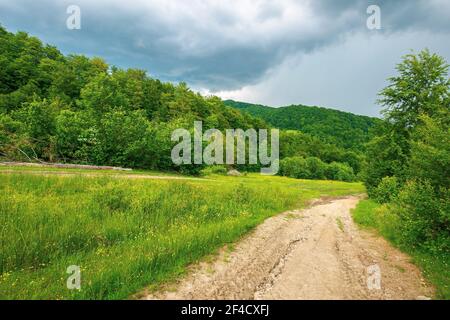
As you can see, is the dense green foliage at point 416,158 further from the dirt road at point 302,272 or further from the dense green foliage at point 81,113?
the dense green foliage at point 81,113

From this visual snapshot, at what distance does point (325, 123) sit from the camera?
157m

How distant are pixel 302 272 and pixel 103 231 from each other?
6.92m

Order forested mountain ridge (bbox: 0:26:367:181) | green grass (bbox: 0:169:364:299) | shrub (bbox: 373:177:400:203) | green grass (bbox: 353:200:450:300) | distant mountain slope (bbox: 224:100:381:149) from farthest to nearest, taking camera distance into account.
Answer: distant mountain slope (bbox: 224:100:381:149) < forested mountain ridge (bbox: 0:26:367:181) < shrub (bbox: 373:177:400:203) < green grass (bbox: 353:200:450:300) < green grass (bbox: 0:169:364:299)

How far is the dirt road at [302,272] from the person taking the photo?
18.5ft

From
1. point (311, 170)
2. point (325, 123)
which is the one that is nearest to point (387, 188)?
point (311, 170)

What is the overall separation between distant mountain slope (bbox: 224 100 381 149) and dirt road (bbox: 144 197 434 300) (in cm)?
13469

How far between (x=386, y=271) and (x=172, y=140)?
26366 millimetres

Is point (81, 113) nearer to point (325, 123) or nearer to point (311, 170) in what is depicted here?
point (311, 170)

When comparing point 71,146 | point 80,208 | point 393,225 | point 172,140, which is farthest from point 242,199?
point 71,146

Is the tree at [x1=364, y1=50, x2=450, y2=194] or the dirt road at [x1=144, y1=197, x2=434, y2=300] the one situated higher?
the tree at [x1=364, y1=50, x2=450, y2=194]

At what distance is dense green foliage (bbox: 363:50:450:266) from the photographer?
29.5 ft

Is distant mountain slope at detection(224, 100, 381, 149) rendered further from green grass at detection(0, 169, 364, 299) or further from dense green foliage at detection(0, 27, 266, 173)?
green grass at detection(0, 169, 364, 299)

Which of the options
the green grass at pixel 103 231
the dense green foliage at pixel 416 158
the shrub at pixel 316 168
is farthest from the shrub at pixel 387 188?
the shrub at pixel 316 168

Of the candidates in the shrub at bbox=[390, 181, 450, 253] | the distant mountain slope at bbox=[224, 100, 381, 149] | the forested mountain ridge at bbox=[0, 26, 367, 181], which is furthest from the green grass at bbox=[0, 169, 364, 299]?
the distant mountain slope at bbox=[224, 100, 381, 149]
